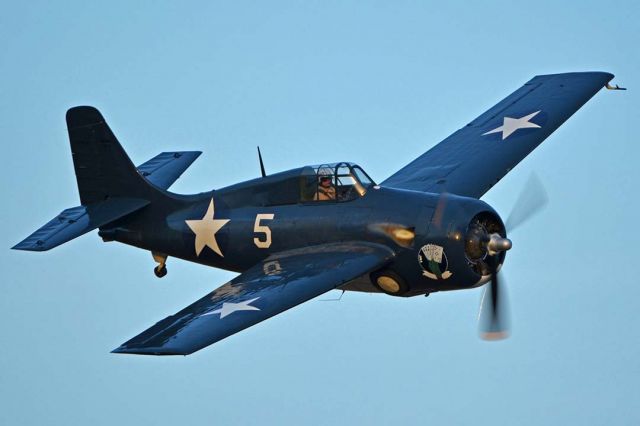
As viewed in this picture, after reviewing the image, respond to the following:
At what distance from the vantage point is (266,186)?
102 feet

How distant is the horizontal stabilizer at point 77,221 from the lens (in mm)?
32062

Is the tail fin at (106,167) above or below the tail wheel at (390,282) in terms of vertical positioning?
above

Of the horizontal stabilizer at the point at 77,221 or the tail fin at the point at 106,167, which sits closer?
the horizontal stabilizer at the point at 77,221

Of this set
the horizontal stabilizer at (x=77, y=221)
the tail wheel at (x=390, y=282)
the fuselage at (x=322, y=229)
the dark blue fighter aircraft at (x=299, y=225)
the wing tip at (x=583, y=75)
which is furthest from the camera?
the wing tip at (x=583, y=75)

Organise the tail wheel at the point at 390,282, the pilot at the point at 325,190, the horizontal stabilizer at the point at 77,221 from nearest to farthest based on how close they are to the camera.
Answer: the tail wheel at the point at 390,282
the pilot at the point at 325,190
the horizontal stabilizer at the point at 77,221

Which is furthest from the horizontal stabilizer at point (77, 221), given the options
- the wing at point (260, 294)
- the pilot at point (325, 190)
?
the pilot at point (325, 190)

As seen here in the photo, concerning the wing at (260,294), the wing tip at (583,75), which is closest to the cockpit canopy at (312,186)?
the wing at (260,294)

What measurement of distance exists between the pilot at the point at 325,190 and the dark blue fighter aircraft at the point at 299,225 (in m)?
0.02

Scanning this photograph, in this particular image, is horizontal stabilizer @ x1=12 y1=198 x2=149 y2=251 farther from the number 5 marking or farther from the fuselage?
the number 5 marking

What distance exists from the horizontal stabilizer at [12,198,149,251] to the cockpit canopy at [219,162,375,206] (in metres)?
3.05

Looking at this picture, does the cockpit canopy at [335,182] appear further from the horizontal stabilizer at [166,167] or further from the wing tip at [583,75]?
the wing tip at [583,75]

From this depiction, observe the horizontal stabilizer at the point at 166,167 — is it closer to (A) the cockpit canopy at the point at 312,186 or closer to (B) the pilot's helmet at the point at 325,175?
(A) the cockpit canopy at the point at 312,186

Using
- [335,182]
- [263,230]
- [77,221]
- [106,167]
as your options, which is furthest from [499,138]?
[77,221]

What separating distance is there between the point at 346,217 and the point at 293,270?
150 cm
